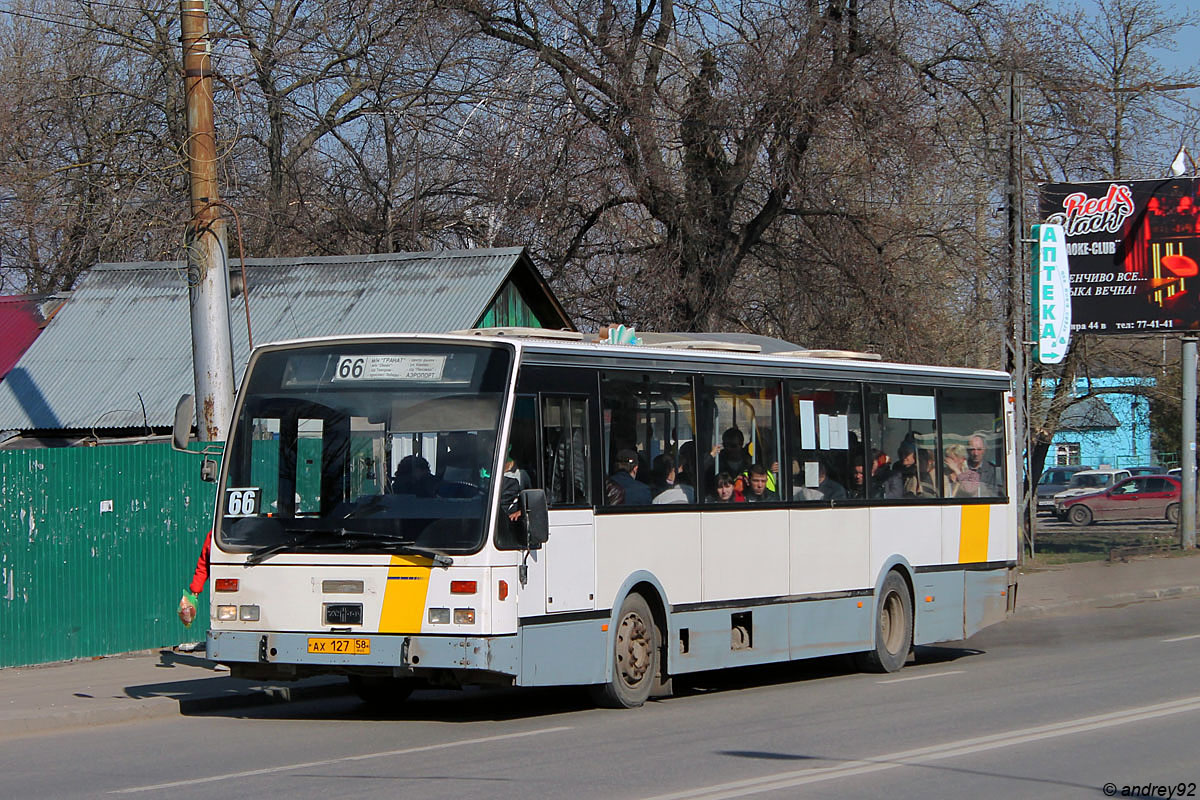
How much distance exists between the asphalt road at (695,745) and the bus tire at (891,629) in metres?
0.33

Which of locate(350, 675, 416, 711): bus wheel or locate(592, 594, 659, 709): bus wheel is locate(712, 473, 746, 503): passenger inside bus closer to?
locate(592, 594, 659, 709): bus wheel

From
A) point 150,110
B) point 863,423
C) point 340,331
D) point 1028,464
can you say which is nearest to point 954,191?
point 1028,464

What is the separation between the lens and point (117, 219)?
95.8 ft

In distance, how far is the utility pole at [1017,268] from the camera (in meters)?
23.7

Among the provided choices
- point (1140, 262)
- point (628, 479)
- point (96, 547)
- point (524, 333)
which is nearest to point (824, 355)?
point (628, 479)

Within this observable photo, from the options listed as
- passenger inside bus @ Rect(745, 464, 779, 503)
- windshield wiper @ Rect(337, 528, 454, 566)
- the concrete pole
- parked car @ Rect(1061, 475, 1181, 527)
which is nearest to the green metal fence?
windshield wiper @ Rect(337, 528, 454, 566)

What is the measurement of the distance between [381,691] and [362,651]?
6.65 ft

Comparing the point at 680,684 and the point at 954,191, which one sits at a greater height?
the point at 954,191

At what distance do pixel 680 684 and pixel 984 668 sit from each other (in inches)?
124

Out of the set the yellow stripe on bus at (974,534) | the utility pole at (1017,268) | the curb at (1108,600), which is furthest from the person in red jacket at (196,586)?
the utility pole at (1017,268)

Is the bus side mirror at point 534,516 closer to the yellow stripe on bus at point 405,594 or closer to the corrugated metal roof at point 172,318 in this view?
the yellow stripe on bus at point 405,594

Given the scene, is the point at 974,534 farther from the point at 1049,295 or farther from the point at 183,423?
the point at 1049,295

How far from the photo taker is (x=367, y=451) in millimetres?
10734

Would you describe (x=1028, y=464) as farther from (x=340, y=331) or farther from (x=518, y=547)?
(x=518, y=547)
